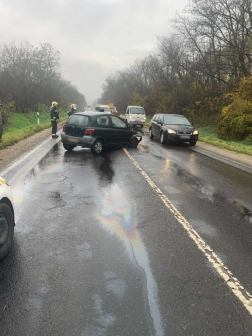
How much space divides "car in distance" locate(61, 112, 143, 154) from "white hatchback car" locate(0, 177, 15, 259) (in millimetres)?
7174

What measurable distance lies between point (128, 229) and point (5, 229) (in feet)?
5.73

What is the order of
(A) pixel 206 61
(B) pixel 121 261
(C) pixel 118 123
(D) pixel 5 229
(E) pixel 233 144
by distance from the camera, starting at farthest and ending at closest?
(A) pixel 206 61 → (E) pixel 233 144 → (C) pixel 118 123 → (D) pixel 5 229 → (B) pixel 121 261

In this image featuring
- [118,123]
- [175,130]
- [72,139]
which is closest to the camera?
[72,139]

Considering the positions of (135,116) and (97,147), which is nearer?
(97,147)

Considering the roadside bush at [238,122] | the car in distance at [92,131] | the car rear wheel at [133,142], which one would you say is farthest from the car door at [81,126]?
the roadside bush at [238,122]

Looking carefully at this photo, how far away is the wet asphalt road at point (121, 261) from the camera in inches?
95.4

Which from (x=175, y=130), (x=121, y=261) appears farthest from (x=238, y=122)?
(x=121, y=261)

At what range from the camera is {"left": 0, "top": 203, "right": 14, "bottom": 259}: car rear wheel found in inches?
134

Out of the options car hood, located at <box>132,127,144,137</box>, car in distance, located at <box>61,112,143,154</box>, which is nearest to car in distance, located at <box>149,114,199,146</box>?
car hood, located at <box>132,127,144,137</box>

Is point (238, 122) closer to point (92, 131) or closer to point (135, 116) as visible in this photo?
point (92, 131)

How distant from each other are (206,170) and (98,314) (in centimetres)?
728

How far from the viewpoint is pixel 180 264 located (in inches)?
131

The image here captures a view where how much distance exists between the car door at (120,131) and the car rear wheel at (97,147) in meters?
0.94

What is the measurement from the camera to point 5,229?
3.51 metres
